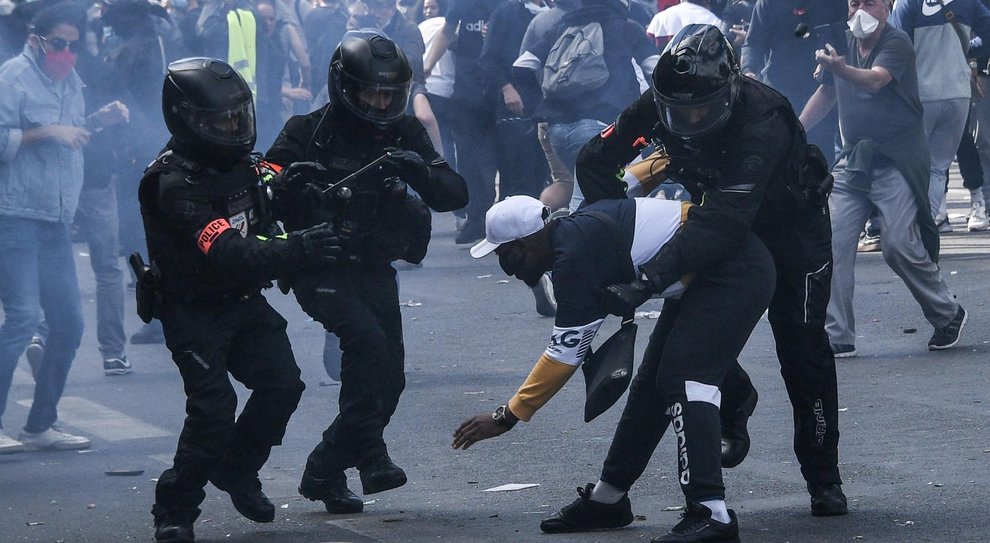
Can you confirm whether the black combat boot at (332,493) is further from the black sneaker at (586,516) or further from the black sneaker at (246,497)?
the black sneaker at (586,516)

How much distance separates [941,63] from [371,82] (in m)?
6.28

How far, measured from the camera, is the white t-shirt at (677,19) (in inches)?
467

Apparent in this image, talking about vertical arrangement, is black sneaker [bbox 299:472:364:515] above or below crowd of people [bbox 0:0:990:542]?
below

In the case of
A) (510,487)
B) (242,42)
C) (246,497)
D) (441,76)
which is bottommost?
(510,487)

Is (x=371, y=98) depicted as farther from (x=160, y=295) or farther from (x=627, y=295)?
(x=627, y=295)

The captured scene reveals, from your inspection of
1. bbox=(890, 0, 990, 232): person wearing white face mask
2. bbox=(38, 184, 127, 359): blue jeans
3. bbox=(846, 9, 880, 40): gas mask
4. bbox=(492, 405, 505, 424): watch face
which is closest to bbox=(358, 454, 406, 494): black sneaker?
bbox=(492, 405, 505, 424): watch face

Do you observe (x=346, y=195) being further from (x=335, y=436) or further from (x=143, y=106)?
(x=143, y=106)

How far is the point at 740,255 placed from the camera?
501 centimetres

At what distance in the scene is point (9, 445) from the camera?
704 centimetres

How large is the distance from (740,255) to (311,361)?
4.38 meters

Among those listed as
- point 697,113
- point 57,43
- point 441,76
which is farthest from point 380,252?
point 441,76

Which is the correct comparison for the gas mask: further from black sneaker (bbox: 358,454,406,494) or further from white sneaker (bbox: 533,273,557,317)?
black sneaker (bbox: 358,454,406,494)

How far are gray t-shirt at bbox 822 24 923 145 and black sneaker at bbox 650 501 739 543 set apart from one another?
3.76 m

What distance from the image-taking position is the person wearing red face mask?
7129 millimetres
